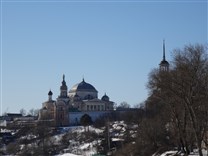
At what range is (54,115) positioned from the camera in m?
115

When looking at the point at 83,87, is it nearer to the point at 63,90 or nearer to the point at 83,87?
the point at 83,87

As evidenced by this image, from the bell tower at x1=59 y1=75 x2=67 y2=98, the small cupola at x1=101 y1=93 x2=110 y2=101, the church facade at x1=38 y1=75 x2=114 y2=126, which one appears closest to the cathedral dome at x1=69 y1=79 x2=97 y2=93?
the church facade at x1=38 y1=75 x2=114 y2=126

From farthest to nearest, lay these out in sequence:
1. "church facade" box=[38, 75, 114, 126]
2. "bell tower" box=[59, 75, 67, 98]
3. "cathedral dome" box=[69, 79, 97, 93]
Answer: "cathedral dome" box=[69, 79, 97, 93] → "bell tower" box=[59, 75, 67, 98] → "church facade" box=[38, 75, 114, 126]

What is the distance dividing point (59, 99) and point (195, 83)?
287 ft

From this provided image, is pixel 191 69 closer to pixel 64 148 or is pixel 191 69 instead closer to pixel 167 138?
pixel 167 138

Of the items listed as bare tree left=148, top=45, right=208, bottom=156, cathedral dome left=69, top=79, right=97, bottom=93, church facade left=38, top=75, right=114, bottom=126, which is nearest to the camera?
bare tree left=148, top=45, right=208, bottom=156

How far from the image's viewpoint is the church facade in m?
114

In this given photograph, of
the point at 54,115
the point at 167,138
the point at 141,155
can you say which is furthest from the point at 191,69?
the point at 54,115

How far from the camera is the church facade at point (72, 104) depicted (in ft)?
375

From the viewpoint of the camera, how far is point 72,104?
401ft

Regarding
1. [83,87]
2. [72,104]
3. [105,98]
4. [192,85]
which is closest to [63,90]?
[72,104]

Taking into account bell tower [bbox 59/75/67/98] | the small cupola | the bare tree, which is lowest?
the bare tree

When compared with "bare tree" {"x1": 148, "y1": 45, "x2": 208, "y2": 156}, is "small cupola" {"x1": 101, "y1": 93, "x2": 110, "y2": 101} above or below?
above

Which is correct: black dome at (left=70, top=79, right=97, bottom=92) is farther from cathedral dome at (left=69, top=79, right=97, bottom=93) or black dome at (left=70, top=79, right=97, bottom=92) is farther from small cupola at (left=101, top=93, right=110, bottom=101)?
small cupola at (left=101, top=93, right=110, bottom=101)
